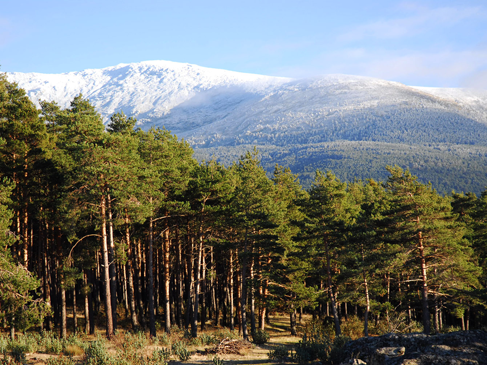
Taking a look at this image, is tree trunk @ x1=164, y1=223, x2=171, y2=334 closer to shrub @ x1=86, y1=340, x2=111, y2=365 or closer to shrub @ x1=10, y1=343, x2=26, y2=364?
shrub @ x1=86, y1=340, x2=111, y2=365

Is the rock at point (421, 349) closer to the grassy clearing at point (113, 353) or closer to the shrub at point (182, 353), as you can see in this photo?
the grassy clearing at point (113, 353)

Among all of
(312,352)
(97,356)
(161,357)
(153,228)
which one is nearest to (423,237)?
(312,352)

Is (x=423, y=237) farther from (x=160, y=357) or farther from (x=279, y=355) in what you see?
(x=160, y=357)

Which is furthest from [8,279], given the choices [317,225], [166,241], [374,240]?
[374,240]

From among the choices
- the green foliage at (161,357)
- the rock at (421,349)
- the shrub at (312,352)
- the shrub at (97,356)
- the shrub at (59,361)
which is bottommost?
the shrub at (312,352)

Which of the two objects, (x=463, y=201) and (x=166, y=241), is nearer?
(x=166, y=241)

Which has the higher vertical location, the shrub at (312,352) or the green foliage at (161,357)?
the green foliage at (161,357)

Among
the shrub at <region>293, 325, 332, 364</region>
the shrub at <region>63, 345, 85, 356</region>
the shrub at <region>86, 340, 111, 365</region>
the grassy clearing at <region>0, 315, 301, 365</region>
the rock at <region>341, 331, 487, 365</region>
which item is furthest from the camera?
the shrub at <region>63, 345, 85, 356</region>

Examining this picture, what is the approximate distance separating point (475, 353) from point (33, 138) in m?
20.1

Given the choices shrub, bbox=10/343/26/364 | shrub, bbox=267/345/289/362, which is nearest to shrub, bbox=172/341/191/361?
shrub, bbox=267/345/289/362

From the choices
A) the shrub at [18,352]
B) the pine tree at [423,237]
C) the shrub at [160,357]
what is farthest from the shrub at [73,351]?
the pine tree at [423,237]

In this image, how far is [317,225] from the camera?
2691cm

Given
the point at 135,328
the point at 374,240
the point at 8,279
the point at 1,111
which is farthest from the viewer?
the point at 374,240

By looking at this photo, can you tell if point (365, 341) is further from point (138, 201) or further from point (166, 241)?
point (166, 241)
